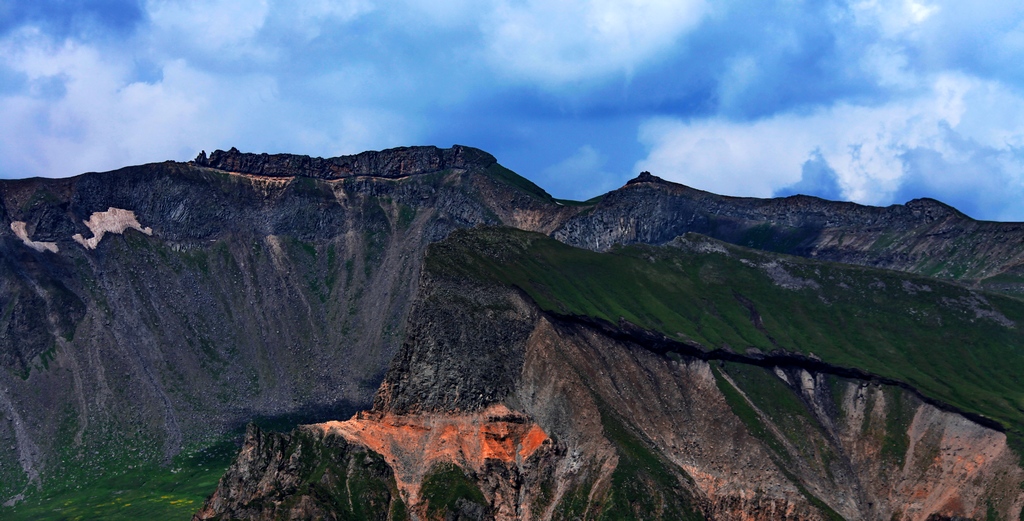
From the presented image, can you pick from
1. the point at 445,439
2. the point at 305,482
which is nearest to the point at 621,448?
the point at 445,439

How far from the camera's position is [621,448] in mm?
176750

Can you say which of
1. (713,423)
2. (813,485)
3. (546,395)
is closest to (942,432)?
(813,485)

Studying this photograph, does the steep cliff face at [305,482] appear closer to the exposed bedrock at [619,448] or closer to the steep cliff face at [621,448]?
the exposed bedrock at [619,448]

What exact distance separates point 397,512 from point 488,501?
14495 millimetres

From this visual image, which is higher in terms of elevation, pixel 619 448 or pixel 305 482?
pixel 619 448

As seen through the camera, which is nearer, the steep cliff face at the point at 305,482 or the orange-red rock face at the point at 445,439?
the steep cliff face at the point at 305,482

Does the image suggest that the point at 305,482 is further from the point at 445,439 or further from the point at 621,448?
the point at 621,448

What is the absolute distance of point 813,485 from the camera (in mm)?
184375

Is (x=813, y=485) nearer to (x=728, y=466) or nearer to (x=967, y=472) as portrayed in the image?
(x=728, y=466)

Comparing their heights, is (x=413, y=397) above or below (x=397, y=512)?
above

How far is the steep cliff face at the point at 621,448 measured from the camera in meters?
175

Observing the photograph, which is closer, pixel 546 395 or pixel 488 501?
pixel 488 501

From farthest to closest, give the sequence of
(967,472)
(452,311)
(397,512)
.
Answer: (452,311), (967,472), (397,512)

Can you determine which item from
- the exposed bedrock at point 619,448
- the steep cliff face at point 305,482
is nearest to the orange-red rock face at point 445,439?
the exposed bedrock at point 619,448
